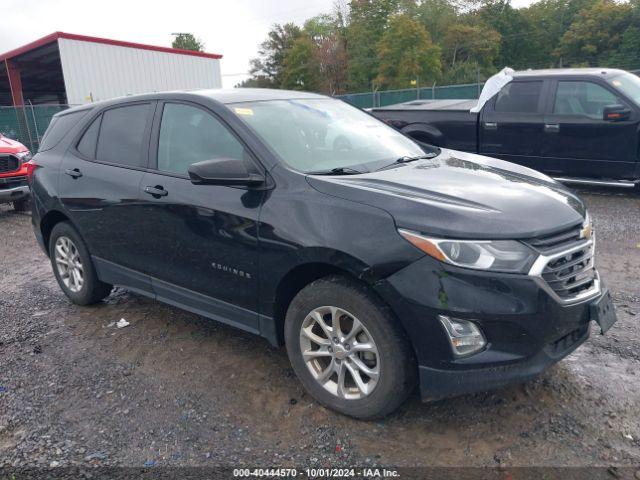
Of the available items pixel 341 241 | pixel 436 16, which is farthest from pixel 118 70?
pixel 436 16

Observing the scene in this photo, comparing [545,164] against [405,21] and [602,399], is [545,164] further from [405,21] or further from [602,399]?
[405,21]

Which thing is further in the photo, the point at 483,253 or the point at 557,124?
the point at 557,124

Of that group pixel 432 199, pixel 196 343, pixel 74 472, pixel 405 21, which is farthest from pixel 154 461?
pixel 405 21

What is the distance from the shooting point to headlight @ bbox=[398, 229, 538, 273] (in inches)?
99.9

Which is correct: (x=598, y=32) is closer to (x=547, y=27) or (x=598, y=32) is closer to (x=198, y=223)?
(x=547, y=27)

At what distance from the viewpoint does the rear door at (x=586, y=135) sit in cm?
756

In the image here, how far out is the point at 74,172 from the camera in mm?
4500

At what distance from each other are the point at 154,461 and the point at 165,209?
1.61m

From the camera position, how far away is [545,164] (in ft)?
27.0

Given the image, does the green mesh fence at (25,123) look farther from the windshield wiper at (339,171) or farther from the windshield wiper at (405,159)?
the windshield wiper at (339,171)

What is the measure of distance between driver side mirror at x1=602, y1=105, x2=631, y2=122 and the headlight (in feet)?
19.6

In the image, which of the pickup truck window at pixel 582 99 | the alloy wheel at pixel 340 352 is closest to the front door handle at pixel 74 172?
the alloy wheel at pixel 340 352

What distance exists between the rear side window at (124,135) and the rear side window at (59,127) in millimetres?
432

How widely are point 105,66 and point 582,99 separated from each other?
20934mm
